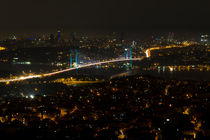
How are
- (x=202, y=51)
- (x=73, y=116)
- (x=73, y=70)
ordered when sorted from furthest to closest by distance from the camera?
1. (x=202, y=51)
2. (x=73, y=70)
3. (x=73, y=116)

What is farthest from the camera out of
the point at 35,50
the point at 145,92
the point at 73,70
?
the point at 35,50

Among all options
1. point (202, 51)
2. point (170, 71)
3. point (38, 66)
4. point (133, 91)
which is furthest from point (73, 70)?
point (202, 51)

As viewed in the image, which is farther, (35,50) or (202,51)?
(202,51)

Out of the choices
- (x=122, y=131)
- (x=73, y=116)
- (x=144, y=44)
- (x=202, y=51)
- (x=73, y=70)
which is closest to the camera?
(x=122, y=131)

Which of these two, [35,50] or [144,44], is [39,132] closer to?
[35,50]

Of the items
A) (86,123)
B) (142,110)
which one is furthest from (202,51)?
(86,123)

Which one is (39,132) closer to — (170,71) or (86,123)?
(86,123)

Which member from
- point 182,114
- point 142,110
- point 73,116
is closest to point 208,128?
point 182,114

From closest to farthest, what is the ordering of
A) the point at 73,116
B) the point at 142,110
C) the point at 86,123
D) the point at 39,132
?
the point at 39,132
the point at 86,123
the point at 73,116
the point at 142,110

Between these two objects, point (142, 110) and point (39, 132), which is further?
point (142, 110)
